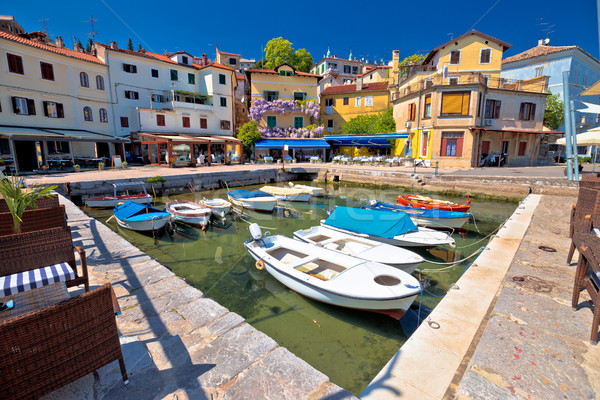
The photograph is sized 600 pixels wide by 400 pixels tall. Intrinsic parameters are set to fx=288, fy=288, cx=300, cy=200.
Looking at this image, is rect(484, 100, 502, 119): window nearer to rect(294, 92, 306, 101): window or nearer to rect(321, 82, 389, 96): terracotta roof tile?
rect(321, 82, 389, 96): terracotta roof tile

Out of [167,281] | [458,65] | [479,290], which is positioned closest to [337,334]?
[479,290]

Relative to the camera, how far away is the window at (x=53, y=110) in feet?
77.7

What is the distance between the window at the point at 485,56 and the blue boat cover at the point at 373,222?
2852 cm

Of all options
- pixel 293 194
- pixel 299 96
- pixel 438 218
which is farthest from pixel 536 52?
pixel 293 194

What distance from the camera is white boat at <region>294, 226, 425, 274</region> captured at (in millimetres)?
7208

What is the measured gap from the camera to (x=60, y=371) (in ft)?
8.06

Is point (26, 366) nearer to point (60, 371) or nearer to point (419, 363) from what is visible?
point (60, 371)

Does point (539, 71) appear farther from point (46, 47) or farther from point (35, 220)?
point (46, 47)

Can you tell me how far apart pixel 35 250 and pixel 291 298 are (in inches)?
201

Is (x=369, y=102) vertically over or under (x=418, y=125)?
over

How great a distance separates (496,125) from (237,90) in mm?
35375

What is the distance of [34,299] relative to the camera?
3.62 metres

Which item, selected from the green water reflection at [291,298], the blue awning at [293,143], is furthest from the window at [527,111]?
the green water reflection at [291,298]

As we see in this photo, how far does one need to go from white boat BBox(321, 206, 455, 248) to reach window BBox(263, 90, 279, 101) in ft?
102
